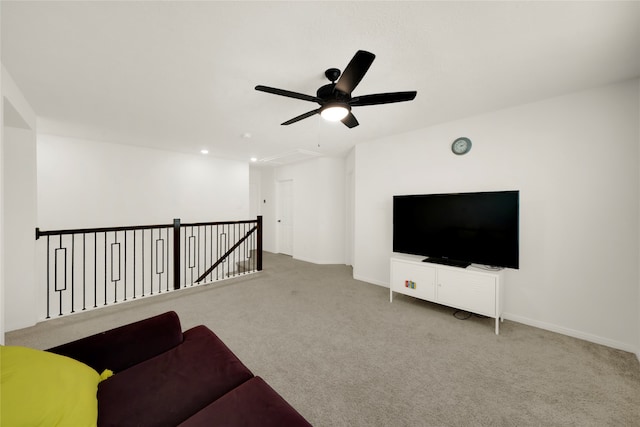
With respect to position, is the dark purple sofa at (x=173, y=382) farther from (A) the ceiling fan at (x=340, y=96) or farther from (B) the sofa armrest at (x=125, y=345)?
(A) the ceiling fan at (x=340, y=96)

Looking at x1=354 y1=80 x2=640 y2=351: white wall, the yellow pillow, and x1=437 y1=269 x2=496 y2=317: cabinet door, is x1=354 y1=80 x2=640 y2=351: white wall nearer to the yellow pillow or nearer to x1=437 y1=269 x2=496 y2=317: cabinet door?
x1=437 y1=269 x2=496 y2=317: cabinet door

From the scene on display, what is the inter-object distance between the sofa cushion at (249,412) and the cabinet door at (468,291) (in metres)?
2.52

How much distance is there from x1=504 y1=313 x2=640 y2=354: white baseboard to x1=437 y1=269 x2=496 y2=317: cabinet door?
0.58 meters

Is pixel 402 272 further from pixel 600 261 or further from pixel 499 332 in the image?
pixel 600 261

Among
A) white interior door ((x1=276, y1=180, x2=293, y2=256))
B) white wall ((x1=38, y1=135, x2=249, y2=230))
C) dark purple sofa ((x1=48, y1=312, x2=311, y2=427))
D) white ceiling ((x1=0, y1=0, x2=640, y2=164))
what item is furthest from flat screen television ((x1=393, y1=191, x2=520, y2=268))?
white wall ((x1=38, y1=135, x2=249, y2=230))

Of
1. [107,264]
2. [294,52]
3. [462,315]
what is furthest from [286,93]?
[107,264]

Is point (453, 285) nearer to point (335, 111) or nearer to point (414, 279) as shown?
point (414, 279)

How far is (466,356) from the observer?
7.16 feet

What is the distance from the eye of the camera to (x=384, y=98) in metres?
1.93

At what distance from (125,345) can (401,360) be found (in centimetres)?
209

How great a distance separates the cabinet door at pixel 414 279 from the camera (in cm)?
304

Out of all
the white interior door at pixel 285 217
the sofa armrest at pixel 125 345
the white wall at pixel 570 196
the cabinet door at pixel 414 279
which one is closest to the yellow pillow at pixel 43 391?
the sofa armrest at pixel 125 345

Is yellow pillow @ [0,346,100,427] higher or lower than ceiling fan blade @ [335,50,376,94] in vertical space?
lower

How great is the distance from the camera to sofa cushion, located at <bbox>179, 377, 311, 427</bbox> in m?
0.94
